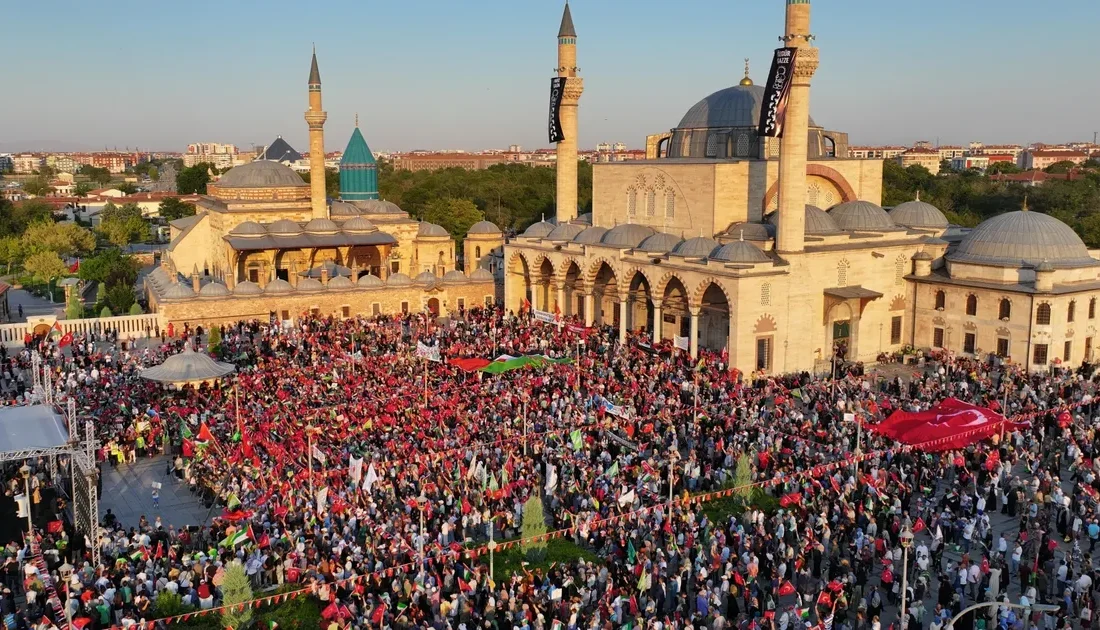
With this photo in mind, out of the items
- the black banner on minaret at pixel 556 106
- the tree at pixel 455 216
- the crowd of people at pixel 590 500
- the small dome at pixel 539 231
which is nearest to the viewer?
the crowd of people at pixel 590 500

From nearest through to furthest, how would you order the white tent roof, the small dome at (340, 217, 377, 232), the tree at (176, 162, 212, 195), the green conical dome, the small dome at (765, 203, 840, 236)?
1. the white tent roof
2. the small dome at (765, 203, 840, 236)
3. the small dome at (340, 217, 377, 232)
4. the green conical dome
5. the tree at (176, 162, 212, 195)

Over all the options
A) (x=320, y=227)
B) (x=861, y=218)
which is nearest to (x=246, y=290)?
(x=320, y=227)

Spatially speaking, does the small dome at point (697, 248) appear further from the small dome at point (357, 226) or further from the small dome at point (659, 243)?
the small dome at point (357, 226)

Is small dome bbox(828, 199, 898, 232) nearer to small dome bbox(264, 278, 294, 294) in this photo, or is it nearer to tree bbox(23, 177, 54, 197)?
small dome bbox(264, 278, 294, 294)

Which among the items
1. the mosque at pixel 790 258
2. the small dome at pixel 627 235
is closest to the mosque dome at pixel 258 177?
the mosque at pixel 790 258

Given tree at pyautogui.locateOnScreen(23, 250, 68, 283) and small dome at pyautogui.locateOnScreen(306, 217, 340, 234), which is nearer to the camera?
small dome at pyautogui.locateOnScreen(306, 217, 340, 234)

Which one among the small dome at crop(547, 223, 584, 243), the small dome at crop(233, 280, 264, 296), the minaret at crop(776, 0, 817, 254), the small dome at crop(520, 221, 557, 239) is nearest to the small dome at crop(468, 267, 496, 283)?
the small dome at crop(520, 221, 557, 239)
